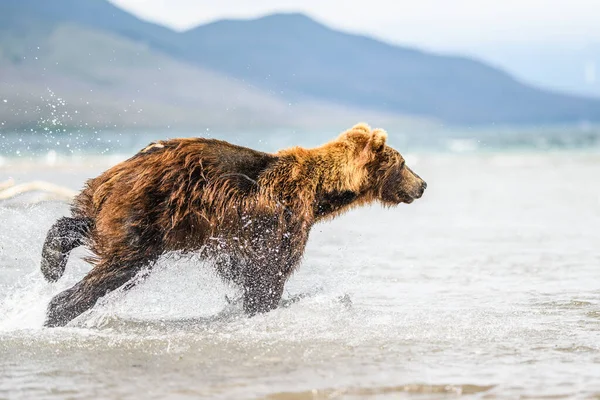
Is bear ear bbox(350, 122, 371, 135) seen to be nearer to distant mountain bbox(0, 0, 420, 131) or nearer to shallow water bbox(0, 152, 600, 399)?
shallow water bbox(0, 152, 600, 399)

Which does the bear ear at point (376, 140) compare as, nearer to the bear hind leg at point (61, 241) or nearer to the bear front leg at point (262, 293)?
the bear front leg at point (262, 293)

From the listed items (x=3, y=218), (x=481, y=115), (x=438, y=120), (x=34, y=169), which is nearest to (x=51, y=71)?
(x=438, y=120)

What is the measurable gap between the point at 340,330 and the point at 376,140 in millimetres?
1420

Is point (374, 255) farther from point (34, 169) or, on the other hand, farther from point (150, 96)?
point (150, 96)

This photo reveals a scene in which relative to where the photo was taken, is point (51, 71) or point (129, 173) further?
point (51, 71)

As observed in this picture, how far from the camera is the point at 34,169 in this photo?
84.7 feet

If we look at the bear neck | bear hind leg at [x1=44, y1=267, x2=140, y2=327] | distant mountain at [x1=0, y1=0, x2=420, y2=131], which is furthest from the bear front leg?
distant mountain at [x1=0, y1=0, x2=420, y2=131]

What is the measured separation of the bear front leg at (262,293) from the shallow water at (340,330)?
75 mm

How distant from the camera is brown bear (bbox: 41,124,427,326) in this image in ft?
19.5

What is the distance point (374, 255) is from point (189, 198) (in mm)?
4234

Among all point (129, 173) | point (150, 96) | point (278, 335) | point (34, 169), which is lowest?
point (278, 335)

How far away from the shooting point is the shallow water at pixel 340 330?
4.87 metres

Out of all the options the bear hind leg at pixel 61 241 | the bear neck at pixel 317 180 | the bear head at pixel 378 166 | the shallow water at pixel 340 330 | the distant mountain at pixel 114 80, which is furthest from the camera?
the distant mountain at pixel 114 80

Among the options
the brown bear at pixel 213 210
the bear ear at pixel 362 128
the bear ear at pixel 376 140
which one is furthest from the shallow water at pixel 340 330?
the bear ear at pixel 362 128
